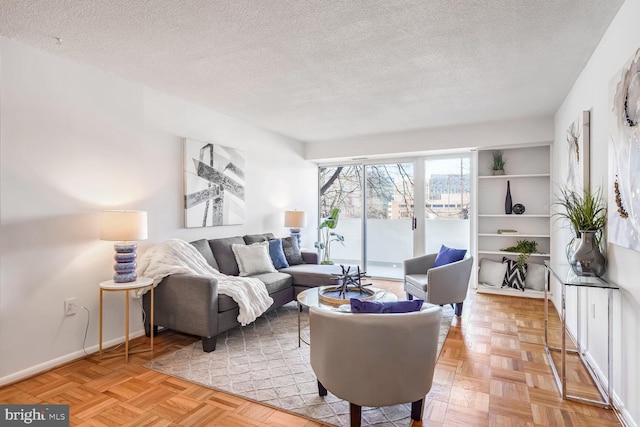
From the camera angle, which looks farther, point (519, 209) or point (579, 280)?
point (519, 209)

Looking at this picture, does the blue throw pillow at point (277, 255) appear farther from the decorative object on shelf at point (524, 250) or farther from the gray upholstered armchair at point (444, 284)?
the decorative object on shelf at point (524, 250)

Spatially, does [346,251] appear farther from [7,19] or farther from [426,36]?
[7,19]

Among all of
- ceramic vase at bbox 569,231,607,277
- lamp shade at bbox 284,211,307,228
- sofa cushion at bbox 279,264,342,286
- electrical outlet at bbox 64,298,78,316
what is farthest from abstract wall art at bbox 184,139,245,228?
ceramic vase at bbox 569,231,607,277

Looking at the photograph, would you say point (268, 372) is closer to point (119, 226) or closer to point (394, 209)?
point (119, 226)

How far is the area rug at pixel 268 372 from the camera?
2.06 meters

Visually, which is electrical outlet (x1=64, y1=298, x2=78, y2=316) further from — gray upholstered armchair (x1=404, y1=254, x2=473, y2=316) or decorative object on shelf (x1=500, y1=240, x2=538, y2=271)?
decorative object on shelf (x1=500, y1=240, x2=538, y2=271)

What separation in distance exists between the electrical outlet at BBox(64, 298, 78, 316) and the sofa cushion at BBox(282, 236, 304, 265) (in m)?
2.42

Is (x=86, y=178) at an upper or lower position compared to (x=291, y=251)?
upper

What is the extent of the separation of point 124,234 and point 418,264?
3.24 m

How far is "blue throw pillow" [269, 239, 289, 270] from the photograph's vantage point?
171 inches

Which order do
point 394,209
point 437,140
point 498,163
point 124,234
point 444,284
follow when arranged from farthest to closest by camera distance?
point 394,209 < point 437,140 < point 498,163 < point 444,284 < point 124,234

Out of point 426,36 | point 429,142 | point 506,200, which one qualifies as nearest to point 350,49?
point 426,36

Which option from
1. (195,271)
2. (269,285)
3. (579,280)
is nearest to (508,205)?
(579,280)

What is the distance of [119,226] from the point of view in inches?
108
